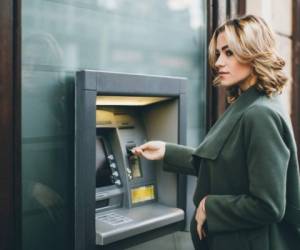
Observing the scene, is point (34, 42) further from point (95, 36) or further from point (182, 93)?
point (182, 93)

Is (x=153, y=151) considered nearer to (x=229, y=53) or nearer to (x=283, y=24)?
(x=229, y=53)

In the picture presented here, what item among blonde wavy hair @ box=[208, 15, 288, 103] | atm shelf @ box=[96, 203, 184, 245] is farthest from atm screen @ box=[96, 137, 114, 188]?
blonde wavy hair @ box=[208, 15, 288, 103]

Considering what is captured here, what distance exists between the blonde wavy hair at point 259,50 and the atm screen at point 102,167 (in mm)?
979

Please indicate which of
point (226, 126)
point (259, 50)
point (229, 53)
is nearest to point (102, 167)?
point (226, 126)

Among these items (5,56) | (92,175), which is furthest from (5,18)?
(92,175)

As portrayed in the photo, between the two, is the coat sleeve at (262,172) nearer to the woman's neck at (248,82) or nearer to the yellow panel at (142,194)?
the woman's neck at (248,82)

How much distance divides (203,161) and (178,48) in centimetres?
135

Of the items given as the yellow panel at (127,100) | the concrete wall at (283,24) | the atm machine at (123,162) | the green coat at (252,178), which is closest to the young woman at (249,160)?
the green coat at (252,178)

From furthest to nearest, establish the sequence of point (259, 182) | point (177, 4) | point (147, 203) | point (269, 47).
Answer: point (177, 4)
point (147, 203)
point (269, 47)
point (259, 182)

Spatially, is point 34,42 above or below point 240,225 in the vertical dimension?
above

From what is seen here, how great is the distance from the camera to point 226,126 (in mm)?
1968

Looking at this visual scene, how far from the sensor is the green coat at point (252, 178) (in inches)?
70.6

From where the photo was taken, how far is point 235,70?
6.64 ft

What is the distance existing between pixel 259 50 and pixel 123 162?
106 centimetres
